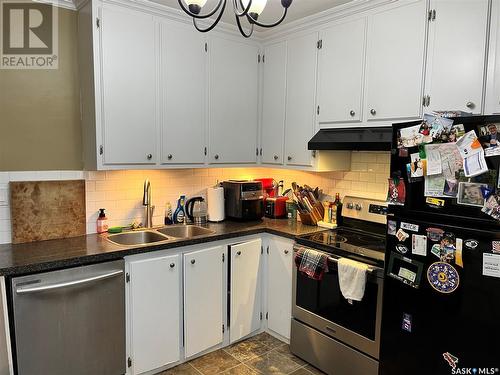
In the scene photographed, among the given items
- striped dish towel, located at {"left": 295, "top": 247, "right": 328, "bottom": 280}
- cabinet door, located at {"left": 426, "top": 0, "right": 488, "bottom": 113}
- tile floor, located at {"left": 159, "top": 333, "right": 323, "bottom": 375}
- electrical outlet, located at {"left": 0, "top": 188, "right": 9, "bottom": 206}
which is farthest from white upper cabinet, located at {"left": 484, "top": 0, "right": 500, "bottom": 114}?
electrical outlet, located at {"left": 0, "top": 188, "right": 9, "bottom": 206}

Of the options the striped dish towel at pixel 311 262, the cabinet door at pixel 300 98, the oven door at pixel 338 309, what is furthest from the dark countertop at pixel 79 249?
the cabinet door at pixel 300 98

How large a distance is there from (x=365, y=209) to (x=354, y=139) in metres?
0.62

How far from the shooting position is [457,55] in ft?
6.69

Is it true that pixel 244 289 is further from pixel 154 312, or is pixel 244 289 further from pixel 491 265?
pixel 491 265

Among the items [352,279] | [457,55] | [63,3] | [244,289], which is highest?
[63,3]

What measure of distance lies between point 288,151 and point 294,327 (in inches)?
55.6

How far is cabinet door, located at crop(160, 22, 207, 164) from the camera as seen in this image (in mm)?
2723

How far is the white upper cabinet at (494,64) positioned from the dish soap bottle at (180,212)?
2299mm

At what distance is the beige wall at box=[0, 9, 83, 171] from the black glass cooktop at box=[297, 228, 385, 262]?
1.81m

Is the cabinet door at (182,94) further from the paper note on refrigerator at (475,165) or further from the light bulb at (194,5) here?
the paper note on refrigerator at (475,165)

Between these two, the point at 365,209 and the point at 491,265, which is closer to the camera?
the point at 491,265

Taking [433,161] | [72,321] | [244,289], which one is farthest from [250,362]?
[433,161]

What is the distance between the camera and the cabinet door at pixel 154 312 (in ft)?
7.82

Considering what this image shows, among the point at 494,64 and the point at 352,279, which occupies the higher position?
the point at 494,64
